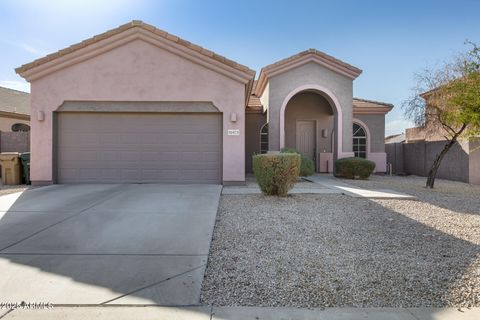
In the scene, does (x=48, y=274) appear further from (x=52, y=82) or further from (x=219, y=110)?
(x=52, y=82)

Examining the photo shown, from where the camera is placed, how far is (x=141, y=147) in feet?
32.3


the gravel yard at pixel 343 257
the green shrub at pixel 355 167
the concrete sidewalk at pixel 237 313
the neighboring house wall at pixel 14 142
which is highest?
the neighboring house wall at pixel 14 142

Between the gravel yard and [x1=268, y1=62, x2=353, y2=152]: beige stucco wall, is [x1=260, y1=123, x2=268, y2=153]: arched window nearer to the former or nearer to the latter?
[x1=268, y1=62, x2=353, y2=152]: beige stucco wall

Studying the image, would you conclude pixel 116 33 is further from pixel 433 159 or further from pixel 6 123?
pixel 433 159

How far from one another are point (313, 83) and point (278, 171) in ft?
24.4

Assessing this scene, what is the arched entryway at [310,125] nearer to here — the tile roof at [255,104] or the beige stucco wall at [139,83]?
the tile roof at [255,104]

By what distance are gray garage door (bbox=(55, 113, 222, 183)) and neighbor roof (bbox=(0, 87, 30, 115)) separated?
12.9m

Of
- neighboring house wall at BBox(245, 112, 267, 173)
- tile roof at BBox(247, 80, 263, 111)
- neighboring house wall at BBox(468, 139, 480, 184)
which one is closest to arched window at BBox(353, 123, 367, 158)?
neighboring house wall at BBox(468, 139, 480, 184)

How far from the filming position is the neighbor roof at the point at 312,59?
→ 12720mm

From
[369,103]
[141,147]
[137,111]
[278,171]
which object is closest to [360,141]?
[369,103]

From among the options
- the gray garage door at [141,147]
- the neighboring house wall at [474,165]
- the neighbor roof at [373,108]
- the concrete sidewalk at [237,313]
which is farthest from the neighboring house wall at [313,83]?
the concrete sidewalk at [237,313]

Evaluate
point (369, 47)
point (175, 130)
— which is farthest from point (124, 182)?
point (369, 47)

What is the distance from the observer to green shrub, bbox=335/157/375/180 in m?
12.1

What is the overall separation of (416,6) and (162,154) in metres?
11.5
